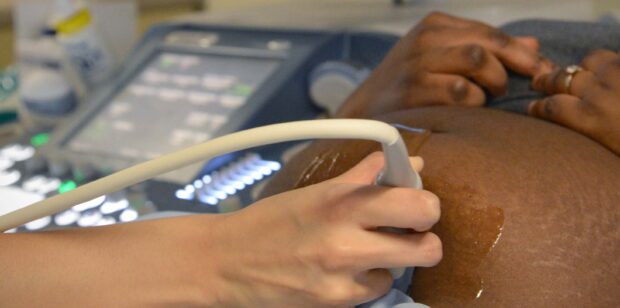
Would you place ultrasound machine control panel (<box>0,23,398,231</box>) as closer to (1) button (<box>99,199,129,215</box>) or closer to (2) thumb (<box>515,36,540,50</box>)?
(1) button (<box>99,199,129,215</box>)

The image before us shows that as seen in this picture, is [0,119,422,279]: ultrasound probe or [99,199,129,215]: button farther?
[99,199,129,215]: button

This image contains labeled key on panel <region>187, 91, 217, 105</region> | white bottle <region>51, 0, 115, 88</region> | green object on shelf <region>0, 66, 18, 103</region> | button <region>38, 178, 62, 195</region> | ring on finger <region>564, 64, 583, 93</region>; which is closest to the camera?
ring on finger <region>564, 64, 583, 93</region>

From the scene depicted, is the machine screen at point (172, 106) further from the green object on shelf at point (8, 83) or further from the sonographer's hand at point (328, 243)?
the sonographer's hand at point (328, 243)

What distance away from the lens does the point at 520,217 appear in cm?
52

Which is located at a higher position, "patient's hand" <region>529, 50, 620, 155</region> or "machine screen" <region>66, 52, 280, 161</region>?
"patient's hand" <region>529, 50, 620, 155</region>

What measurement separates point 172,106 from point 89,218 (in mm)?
303

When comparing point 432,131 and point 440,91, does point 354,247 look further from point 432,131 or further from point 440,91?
point 440,91

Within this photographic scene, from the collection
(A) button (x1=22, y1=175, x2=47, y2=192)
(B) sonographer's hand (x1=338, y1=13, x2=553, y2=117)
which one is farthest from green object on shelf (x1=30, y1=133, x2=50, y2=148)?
(B) sonographer's hand (x1=338, y1=13, x2=553, y2=117)

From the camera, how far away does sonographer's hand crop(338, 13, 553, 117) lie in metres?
0.70

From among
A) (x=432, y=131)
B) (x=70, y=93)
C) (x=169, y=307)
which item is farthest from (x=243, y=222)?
(x=70, y=93)

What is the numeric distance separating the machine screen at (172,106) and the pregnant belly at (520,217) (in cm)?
56

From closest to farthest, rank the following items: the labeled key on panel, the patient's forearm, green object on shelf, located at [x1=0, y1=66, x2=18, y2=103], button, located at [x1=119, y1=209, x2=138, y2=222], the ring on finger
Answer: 1. the patient's forearm
2. the ring on finger
3. button, located at [x1=119, y1=209, x2=138, y2=222]
4. the labeled key on panel
5. green object on shelf, located at [x1=0, y1=66, x2=18, y2=103]

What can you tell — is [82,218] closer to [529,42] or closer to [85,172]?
[85,172]

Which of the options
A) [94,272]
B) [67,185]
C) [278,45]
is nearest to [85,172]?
[67,185]
